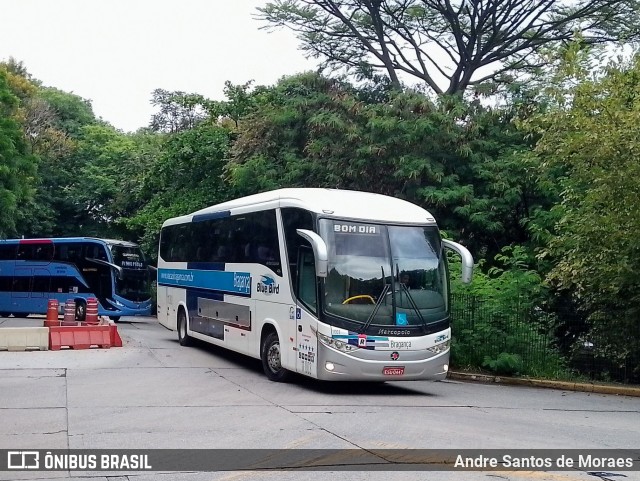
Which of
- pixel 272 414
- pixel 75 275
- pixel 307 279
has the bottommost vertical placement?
pixel 272 414

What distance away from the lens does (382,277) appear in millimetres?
13562

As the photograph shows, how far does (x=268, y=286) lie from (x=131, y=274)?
760 inches

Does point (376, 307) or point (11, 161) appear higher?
point (11, 161)

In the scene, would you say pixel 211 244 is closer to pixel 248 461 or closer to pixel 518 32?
pixel 248 461

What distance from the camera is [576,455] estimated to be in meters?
9.10

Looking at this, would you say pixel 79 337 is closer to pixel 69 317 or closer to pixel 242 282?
pixel 69 317

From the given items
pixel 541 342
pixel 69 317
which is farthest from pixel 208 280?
pixel 541 342

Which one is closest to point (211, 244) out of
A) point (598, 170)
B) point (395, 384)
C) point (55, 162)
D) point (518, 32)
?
point (395, 384)

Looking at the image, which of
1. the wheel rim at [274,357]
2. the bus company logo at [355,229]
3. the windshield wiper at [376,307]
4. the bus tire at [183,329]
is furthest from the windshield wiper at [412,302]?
the bus tire at [183,329]

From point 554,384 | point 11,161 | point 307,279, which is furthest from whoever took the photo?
point 11,161

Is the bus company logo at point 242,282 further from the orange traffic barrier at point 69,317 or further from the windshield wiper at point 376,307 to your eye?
the orange traffic barrier at point 69,317

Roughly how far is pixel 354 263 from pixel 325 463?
5.56 m

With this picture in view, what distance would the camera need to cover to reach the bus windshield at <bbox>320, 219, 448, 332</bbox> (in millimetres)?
13422

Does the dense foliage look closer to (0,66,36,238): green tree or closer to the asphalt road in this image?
(0,66,36,238): green tree
